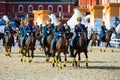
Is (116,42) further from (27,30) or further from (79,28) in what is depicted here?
(79,28)

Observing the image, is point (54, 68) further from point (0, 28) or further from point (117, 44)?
point (0, 28)

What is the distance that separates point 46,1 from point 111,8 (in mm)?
65750

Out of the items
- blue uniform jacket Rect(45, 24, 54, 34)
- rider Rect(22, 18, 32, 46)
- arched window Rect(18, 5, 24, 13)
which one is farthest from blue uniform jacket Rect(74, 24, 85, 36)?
arched window Rect(18, 5, 24, 13)

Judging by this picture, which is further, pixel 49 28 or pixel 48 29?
pixel 48 29

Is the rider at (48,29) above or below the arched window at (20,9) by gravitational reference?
above

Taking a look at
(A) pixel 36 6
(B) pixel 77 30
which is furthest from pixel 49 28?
(A) pixel 36 6

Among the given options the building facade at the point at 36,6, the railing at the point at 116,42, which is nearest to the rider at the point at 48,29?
the railing at the point at 116,42

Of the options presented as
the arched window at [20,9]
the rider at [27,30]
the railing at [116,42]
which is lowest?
the railing at [116,42]

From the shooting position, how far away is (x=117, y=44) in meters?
36.6

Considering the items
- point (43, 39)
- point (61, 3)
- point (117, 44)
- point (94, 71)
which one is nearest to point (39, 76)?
point (94, 71)

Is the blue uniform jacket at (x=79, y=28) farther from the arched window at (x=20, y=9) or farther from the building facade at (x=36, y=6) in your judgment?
the arched window at (x=20, y=9)

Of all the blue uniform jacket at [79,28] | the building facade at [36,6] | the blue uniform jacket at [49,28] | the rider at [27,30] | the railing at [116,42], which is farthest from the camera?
the building facade at [36,6]

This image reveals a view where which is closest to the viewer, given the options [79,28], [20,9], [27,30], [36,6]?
[79,28]

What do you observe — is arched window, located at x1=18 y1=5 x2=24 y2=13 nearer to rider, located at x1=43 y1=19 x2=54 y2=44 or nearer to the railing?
the railing
